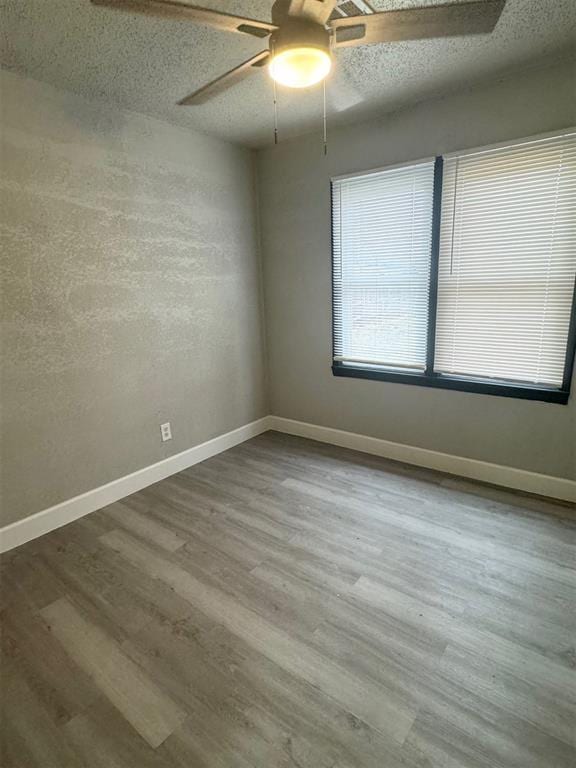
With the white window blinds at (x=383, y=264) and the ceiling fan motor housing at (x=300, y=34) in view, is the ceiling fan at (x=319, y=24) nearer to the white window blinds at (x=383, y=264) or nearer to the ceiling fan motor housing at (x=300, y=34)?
the ceiling fan motor housing at (x=300, y=34)

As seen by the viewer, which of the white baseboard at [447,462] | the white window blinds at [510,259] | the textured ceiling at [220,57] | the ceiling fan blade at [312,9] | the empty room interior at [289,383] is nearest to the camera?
Answer: the ceiling fan blade at [312,9]

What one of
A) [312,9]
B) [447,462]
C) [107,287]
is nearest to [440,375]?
[447,462]

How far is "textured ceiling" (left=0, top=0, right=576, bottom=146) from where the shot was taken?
5.49 ft

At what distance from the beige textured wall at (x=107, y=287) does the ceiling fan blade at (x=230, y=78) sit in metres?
0.99

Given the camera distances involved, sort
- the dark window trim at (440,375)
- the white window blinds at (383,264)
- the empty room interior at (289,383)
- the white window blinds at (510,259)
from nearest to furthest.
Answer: the empty room interior at (289,383), the white window blinds at (510,259), the dark window trim at (440,375), the white window blinds at (383,264)

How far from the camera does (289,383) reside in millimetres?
3705

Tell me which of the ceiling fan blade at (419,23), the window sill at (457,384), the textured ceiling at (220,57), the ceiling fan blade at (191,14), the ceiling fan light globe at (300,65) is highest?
the textured ceiling at (220,57)

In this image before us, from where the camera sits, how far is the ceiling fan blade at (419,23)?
1.17 meters

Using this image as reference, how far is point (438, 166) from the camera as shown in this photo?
2.55m

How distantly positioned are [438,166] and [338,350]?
149cm

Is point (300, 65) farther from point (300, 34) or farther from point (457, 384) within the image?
point (457, 384)

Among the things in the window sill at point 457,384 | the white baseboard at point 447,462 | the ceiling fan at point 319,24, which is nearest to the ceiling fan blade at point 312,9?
the ceiling fan at point 319,24

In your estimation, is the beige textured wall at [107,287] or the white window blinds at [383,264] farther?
the white window blinds at [383,264]

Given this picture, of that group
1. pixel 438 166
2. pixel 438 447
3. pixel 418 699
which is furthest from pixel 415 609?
pixel 438 166
